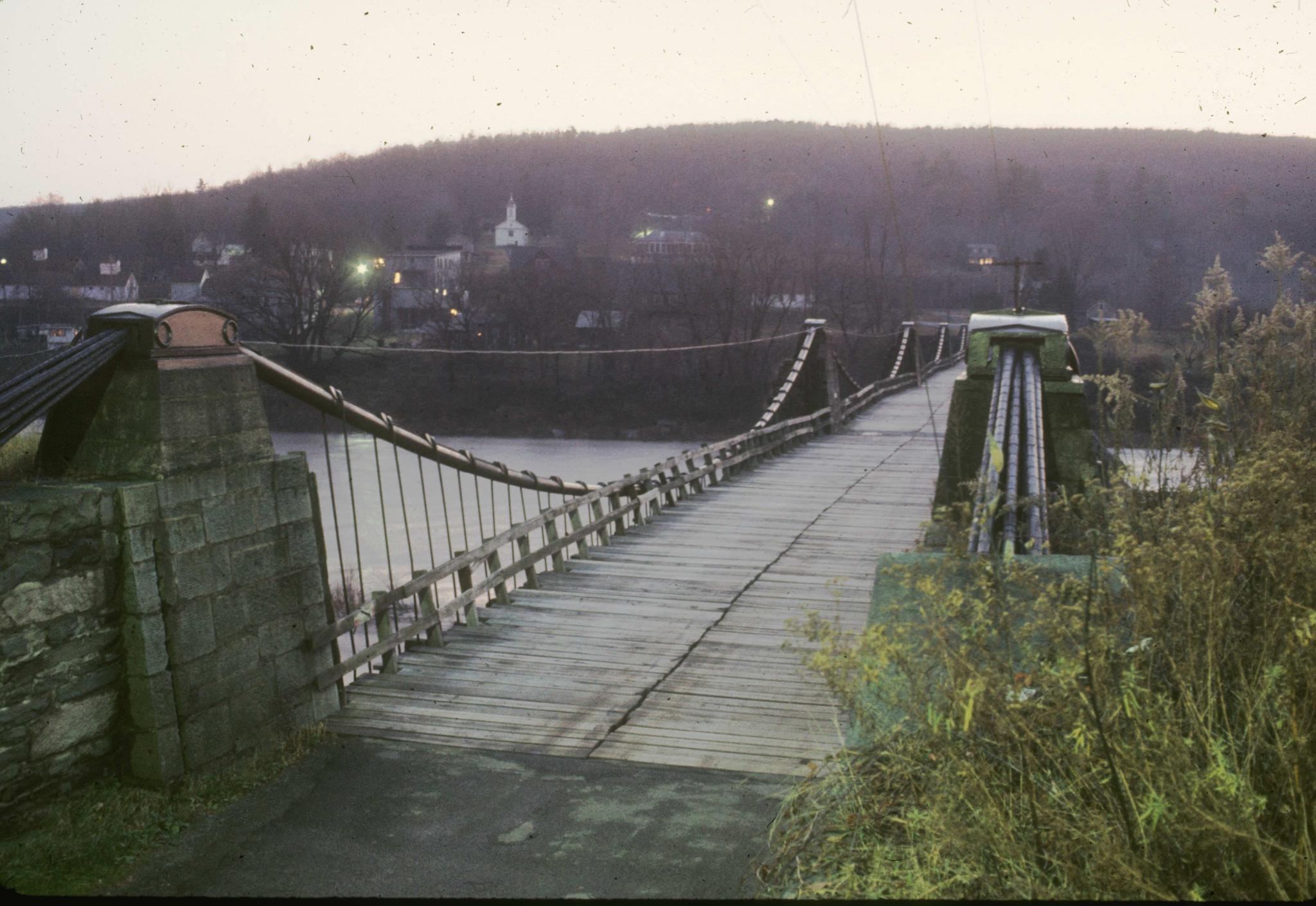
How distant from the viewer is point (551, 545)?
1012 centimetres

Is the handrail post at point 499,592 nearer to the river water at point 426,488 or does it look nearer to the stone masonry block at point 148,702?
the stone masonry block at point 148,702

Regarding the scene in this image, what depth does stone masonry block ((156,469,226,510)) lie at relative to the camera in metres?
5.07

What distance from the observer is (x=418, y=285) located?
9006cm

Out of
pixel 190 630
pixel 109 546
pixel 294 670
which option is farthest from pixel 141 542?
pixel 294 670

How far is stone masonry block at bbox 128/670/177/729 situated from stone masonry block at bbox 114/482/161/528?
2.15 ft

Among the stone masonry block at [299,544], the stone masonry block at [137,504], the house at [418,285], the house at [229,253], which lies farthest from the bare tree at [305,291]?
the stone masonry block at [137,504]

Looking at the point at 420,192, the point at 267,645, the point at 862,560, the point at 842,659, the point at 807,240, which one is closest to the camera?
the point at 842,659

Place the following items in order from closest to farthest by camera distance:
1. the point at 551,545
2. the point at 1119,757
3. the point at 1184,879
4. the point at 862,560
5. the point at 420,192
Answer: the point at 1184,879
the point at 1119,757
the point at 551,545
the point at 862,560
the point at 420,192

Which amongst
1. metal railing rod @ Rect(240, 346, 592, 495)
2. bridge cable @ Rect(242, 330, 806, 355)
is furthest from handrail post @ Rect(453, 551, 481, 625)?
bridge cable @ Rect(242, 330, 806, 355)

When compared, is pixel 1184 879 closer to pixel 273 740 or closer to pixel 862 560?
pixel 273 740

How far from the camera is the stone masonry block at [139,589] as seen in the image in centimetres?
491

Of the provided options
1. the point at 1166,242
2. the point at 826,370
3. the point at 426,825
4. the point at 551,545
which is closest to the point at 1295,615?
the point at 426,825

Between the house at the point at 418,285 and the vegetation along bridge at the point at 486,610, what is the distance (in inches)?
2108

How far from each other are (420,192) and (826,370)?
115452mm
